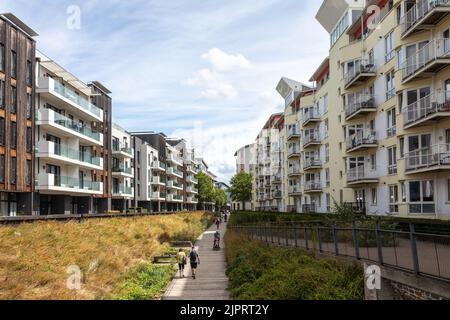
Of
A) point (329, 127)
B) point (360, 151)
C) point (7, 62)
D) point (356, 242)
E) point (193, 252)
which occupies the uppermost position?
point (7, 62)

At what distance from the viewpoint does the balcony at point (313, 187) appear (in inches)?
2035

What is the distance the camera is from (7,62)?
33875mm

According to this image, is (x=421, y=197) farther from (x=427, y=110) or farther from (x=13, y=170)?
(x=13, y=170)

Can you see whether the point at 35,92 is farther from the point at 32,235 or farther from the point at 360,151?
the point at 360,151

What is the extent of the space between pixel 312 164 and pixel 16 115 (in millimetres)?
31076

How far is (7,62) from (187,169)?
277 ft

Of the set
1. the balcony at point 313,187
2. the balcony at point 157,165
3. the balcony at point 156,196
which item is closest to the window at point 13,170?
the balcony at point 313,187

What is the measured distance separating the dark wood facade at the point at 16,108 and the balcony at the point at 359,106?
978 inches

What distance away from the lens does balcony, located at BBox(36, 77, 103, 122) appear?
3862cm

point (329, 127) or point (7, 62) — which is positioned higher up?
point (7, 62)

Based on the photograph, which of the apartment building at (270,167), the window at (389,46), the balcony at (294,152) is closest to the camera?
the window at (389,46)

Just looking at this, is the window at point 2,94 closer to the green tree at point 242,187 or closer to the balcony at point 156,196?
the balcony at point 156,196

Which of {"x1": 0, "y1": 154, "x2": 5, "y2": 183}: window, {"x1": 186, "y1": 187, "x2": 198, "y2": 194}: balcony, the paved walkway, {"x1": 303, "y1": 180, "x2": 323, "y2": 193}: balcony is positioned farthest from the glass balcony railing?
{"x1": 186, "y1": 187, "x2": 198, "y2": 194}: balcony
